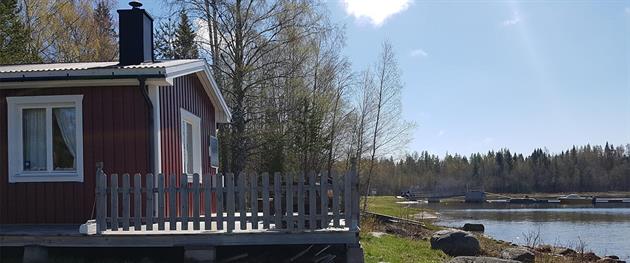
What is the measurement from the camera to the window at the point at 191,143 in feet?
44.3

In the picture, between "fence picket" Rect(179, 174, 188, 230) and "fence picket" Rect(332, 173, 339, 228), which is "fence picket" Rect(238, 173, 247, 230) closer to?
"fence picket" Rect(179, 174, 188, 230)

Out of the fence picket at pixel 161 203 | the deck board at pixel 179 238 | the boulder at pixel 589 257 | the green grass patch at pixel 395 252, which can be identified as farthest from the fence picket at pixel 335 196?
the boulder at pixel 589 257

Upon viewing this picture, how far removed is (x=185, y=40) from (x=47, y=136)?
18.7m

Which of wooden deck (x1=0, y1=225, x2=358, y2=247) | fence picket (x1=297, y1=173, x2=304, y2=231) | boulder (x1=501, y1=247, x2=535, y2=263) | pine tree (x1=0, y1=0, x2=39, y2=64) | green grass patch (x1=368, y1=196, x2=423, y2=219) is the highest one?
pine tree (x1=0, y1=0, x2=39, y2=64)

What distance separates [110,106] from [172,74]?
1.24 meters

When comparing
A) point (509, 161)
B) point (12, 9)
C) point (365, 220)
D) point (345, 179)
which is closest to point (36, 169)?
point (345, 179)

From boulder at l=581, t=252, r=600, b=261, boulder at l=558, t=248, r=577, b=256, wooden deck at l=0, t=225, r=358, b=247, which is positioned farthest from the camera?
boulder at l=558, t=248, r=577, b=256

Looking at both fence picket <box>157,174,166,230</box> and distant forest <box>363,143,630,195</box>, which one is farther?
distant forest <box>363,143,630,195</box>

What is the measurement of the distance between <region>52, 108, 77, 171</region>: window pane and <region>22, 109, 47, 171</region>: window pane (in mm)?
248

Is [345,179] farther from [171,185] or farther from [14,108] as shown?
[14,108]

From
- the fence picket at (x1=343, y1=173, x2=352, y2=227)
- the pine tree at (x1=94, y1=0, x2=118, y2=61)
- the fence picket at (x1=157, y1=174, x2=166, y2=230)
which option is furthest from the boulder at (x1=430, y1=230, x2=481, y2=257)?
the pine tree at (x1=94, y1=0, x2=118, y2=61)

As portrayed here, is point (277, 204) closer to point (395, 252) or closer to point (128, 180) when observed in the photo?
point (128, 180)

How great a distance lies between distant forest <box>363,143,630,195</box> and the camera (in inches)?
5123

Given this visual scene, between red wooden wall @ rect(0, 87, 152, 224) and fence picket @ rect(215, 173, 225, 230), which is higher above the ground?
red wooden wall @ rect(0, 87, 152, 224)
